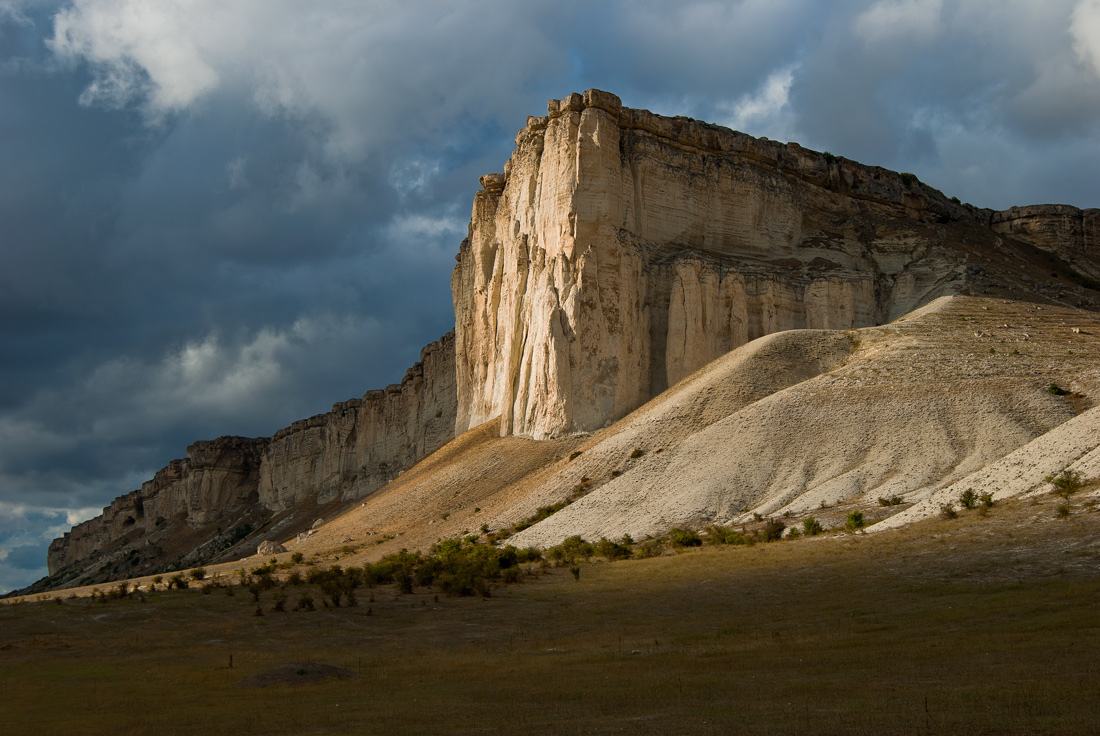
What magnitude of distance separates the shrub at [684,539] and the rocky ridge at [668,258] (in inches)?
439

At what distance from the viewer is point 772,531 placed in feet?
102

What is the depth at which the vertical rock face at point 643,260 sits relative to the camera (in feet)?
180

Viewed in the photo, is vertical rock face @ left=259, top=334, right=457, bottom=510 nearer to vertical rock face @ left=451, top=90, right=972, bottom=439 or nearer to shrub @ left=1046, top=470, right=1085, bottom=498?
vertical rock face @ left=451, top=90, right=972, bottom=439

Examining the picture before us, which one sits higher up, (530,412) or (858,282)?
(858,282)

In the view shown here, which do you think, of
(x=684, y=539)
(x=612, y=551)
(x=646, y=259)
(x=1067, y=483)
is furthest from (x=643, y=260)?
(x=1067, y=483)

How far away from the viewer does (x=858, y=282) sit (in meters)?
62.2

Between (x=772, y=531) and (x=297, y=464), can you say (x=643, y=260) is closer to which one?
(x=772, y=531)

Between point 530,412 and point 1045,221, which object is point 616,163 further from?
point 1045,221

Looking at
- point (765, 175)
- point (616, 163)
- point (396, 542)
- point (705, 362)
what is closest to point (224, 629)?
point (396, 542)

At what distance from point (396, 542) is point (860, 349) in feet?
74.4

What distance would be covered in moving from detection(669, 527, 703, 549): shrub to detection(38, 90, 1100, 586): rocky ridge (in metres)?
11.2

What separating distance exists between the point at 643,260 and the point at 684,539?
27.9 m

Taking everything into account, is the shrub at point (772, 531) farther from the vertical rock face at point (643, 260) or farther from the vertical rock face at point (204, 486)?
the vertical rock face at point (204, 486)

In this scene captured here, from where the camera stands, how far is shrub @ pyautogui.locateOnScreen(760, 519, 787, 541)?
101 ft
